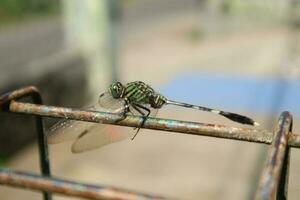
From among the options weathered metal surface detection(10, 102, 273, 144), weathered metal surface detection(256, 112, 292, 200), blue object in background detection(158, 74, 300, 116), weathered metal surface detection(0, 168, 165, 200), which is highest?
weathered metal surface detection(256, 112, 292, 200)

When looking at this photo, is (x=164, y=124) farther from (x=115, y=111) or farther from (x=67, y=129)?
(x=67, y=129)

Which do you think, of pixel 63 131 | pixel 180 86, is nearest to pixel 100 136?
pixel 63 131

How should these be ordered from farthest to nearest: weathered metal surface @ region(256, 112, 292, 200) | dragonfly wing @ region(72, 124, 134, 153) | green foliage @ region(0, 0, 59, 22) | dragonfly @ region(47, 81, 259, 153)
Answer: green foliage @ region(0, 0, 59, 22), dragonfly wing @ region(72, 124, 134, 153), dragonfly @ region(47, 81, 259, 153), weathered metal surface @ region(256, 112, 292, 200)

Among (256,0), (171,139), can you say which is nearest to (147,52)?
(256,0)

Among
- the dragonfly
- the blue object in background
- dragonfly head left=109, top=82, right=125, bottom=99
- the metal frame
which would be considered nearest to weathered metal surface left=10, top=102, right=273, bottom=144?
the metal frame

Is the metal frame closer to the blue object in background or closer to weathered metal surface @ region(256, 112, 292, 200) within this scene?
weathered metal surface @ region(256, 112, 292, 200)

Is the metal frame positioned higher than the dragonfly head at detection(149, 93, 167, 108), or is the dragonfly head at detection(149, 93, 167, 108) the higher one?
the metal frame

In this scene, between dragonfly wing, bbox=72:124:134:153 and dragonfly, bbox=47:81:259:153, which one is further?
dragonfly wing, bbox=72:124:134:153

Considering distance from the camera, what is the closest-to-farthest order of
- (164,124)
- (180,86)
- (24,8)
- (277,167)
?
(277,167)
(164,124)
(180,86)
(24,8)
